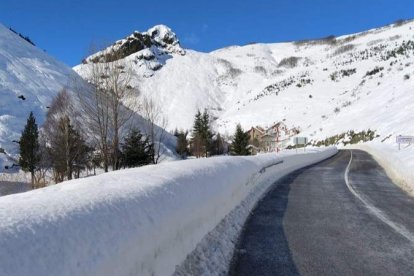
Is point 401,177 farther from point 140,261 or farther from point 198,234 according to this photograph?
point 140,261

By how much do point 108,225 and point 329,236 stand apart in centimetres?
610

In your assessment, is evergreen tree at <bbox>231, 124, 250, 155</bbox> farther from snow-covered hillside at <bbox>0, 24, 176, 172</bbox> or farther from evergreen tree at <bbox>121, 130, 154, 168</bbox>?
evergreen tree at <bbox>121, 130, 154, 168</bbox>

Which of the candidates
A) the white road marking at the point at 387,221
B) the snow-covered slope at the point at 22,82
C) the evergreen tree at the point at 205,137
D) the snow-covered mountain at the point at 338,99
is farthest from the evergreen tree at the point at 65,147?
the evergreen tree at the point at 205,137

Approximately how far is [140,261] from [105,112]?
24.2m

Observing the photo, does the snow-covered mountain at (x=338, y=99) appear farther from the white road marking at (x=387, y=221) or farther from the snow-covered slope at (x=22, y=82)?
the white road marking at (x=387, y=221)

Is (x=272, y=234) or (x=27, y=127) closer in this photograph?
(x=272, y=234)

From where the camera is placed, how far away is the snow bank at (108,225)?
9.63ft

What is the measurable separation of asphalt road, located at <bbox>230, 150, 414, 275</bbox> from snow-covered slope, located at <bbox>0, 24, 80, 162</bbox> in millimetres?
47064

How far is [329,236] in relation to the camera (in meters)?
8.80

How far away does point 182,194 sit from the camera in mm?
5992

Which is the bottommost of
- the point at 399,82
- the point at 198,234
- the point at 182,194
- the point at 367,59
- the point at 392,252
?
the point at 392,252

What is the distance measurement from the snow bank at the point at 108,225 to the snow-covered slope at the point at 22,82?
170 ft

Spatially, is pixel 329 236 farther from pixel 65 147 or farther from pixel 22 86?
pixel 22 86

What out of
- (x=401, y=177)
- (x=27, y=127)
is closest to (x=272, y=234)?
(x=401, y=177)
